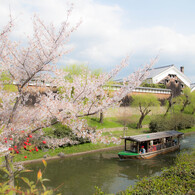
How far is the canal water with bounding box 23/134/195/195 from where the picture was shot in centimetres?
1128

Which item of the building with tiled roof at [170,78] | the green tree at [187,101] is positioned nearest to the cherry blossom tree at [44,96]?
the green tree at [187,101]

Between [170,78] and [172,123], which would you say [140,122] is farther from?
[170,78]

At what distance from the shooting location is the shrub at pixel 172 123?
2562 centimetres

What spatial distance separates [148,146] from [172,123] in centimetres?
1127

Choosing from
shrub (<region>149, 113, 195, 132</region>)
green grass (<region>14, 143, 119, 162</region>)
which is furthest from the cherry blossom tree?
shrub (<region>149, 113, 195, 132</region>)

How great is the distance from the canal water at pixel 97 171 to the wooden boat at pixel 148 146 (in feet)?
1.58

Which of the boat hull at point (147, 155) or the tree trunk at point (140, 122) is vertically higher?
the tree trunk at point (140, 122)

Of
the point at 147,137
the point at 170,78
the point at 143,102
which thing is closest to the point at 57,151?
the point at 147,137

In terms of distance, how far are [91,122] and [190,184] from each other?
19.1 metres

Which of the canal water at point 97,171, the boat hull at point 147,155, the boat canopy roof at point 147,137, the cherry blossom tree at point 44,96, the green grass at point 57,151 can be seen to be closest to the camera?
the cherry blossom tree at point 44,96

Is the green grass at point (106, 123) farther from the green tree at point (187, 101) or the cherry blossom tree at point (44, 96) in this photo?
the cherry blossom tree at point (44, 96)

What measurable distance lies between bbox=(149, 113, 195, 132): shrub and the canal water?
7.23 metres

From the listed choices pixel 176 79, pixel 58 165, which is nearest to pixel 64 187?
pixel 58 165

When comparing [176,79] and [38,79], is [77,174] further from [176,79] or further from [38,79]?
[176,79]
